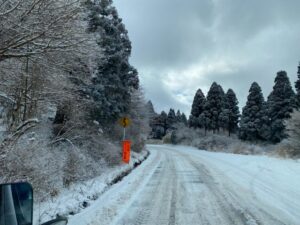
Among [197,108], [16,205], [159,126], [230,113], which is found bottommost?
[16,205]

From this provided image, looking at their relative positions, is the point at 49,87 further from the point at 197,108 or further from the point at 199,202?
the point at 197,108

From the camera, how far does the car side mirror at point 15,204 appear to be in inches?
107

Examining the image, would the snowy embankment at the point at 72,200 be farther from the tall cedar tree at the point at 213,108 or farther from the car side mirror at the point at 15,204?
the tall cedar tree at the point at 213,108

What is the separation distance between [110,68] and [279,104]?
100 feet

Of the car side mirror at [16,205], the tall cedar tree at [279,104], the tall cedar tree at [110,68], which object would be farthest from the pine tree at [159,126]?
the car side mirror at [16,205]

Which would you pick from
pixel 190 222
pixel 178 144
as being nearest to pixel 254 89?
pixel 178 144

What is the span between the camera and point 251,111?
58125mm

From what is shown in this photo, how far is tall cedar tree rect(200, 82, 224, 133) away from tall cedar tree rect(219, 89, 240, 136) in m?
1.12

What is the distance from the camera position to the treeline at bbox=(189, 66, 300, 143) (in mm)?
48344

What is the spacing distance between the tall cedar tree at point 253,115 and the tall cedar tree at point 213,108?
9244 millimetres

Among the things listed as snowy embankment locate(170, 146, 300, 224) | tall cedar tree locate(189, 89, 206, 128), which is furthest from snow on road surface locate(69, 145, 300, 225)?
tall cedar tree locate(189, 89, 206, 128)

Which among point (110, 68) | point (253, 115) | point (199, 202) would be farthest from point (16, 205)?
point (253, 115)

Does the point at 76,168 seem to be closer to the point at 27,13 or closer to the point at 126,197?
the point at 126,197

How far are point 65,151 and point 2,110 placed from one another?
2.97 m
